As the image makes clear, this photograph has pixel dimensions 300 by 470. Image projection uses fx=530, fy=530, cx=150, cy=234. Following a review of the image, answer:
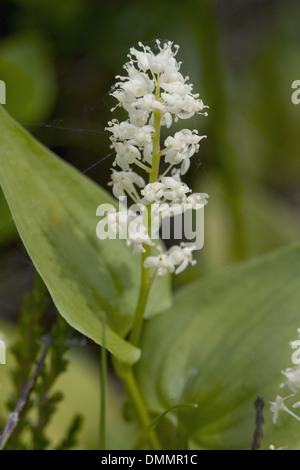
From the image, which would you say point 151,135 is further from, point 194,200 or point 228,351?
point 228,351

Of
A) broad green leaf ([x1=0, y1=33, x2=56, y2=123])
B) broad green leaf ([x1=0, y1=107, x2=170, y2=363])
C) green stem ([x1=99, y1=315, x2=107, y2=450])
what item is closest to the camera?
green stem ([x1=99, y1=315, x2=107, y2=450])

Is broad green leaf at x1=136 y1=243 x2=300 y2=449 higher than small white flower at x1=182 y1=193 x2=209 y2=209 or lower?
lower

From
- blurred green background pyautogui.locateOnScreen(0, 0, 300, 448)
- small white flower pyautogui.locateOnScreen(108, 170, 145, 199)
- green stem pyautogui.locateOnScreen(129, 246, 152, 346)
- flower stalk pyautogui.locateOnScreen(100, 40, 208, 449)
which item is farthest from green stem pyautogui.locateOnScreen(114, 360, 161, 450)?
blurred green background pyautogui.locateOnScreen(0, 0, 300, 448)

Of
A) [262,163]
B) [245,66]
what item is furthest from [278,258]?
[245,66]

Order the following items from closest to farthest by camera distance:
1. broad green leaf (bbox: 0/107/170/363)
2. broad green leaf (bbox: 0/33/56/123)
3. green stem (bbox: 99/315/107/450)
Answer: green stem (bbox: 99/315/107/450) → broad green leaf (bbox: 0/107/170/363) → broad green leaf (bbox: 0/33/56/123)

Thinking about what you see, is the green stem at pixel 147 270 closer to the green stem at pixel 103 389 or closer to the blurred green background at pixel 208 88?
the green stem at pixel 103 389

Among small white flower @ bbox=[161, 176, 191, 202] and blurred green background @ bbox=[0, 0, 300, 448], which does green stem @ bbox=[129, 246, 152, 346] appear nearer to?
small white flower @ bbox=[161, 176, 191, 202]

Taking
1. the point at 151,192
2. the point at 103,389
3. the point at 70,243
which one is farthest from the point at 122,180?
the point at 103,389

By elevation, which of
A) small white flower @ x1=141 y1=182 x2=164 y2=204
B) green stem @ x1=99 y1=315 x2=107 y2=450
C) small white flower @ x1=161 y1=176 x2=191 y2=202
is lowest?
green stem @ x1=99 y1=315 x2=107 y2=450
